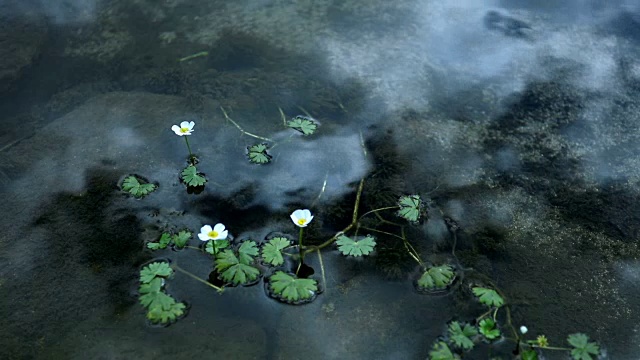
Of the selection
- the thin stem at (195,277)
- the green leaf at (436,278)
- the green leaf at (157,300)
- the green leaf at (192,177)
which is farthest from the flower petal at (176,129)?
the green leaf at (436,278)

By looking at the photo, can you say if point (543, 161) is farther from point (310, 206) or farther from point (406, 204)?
point (310, 206)

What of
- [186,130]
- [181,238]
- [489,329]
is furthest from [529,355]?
[186,130]

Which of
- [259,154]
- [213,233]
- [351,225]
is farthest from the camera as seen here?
[259,154]

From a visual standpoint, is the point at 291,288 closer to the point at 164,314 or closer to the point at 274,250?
the point at 274,250

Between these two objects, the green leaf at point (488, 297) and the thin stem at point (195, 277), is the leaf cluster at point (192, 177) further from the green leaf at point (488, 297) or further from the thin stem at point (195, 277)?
the green leaf at point (488, 297)

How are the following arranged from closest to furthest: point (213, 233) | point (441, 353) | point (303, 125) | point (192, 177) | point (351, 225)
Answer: point (441, 353)
point (213, 233)
point (351, 225)
point (192, 177)
point (303, 125)

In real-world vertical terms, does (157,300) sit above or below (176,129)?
below

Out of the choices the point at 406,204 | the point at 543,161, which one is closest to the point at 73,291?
the point at 406,204
